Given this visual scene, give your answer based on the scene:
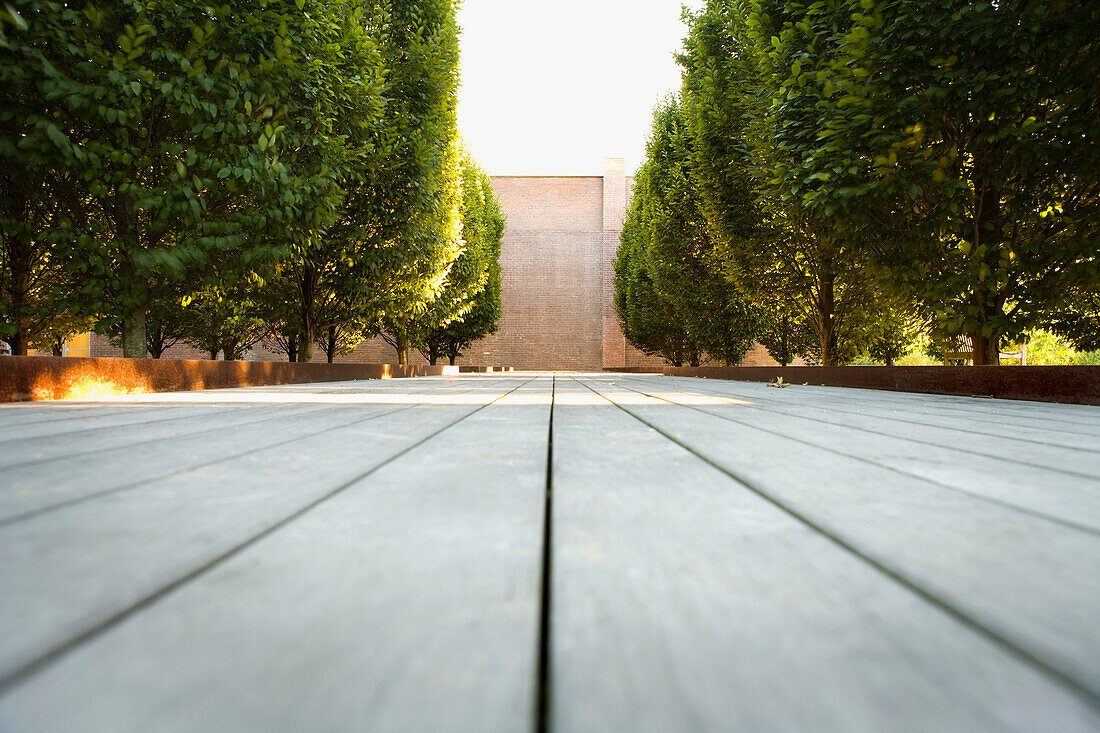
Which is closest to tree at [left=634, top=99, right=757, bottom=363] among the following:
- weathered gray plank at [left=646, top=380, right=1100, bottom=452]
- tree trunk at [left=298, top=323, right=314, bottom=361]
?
tree trunk at [left=298, top=323, right=314, bottom=361]

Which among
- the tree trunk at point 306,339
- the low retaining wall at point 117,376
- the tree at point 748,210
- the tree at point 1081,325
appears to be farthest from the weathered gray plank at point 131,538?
the tree at point 1081,325

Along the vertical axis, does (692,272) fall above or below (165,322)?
above

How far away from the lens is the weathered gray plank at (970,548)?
537 millimetres

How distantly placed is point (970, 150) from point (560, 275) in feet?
77.8

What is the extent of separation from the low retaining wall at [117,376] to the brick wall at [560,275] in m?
21.1

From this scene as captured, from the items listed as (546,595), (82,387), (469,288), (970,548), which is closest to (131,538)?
(546,595)

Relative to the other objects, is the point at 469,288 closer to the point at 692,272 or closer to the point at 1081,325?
the point at 692,272

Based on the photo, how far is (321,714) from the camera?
1.33ft

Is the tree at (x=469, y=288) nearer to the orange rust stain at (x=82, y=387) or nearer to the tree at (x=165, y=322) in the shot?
the tree at (x=165, y=322)

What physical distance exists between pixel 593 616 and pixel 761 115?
7.39m

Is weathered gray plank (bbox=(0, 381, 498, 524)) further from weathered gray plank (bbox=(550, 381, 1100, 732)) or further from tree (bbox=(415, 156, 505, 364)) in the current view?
tree (bbox=(415, 156, 505, 364))

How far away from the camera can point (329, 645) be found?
1.61 feet

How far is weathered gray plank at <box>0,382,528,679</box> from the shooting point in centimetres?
54

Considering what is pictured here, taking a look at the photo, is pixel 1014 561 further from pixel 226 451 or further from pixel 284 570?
pixel 226 451
